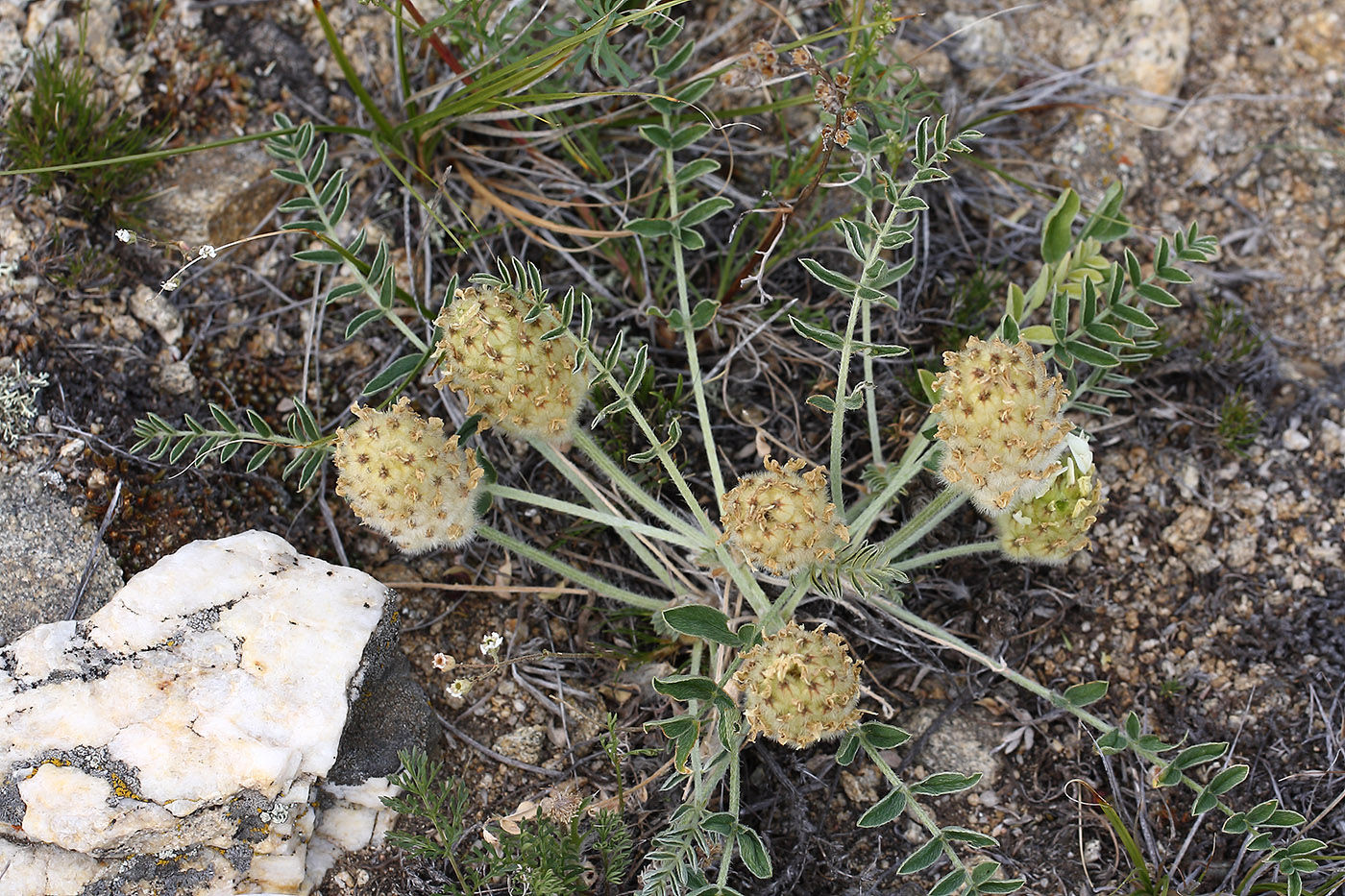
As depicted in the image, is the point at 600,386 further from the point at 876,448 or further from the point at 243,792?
the point at 243,792

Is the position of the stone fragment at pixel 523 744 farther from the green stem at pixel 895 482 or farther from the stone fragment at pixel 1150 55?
the stone fragment at pixel 1150 55

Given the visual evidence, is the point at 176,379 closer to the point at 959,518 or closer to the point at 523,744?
the point at 523,744

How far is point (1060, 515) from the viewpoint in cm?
299

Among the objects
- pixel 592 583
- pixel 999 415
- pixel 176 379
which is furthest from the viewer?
pixel 176 379

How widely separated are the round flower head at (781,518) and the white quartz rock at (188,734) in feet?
3.90

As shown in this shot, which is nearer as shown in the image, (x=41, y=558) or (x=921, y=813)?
(x=921, y=813)

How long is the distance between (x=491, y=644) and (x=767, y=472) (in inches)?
44.6

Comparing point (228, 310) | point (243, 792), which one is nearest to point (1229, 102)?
point (228, 310)

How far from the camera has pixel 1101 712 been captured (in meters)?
3.35

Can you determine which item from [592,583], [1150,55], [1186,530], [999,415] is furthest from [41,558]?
[1150,55]

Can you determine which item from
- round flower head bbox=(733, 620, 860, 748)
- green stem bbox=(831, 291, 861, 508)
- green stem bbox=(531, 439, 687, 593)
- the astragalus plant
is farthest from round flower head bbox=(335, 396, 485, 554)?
green stem bbox=(831, 291, 861, 508)

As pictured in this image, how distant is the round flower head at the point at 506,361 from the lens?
272 centimetres

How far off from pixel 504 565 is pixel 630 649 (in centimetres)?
52

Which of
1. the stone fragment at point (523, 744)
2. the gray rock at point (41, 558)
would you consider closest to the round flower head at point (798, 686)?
the stone fragment at point (523, 744)
